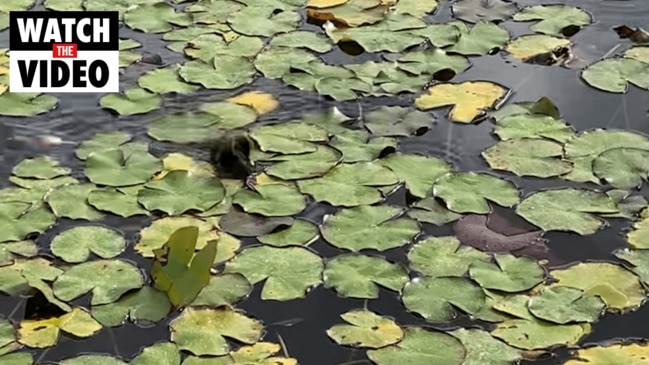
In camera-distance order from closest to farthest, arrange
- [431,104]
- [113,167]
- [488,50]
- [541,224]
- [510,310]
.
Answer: [510,310] < [541,224] < [113,167] < [431,104] < [488,50]

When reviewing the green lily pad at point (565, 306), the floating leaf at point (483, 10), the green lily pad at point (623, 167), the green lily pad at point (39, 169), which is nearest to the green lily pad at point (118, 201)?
the green lily pad at point (39, 169)

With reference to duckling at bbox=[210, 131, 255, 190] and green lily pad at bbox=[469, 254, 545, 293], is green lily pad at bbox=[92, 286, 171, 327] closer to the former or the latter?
duckling at bbox=[210, 131, 255, 190]

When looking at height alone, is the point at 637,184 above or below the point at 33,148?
above

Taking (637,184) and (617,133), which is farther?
(617,133)

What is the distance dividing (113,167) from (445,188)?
655 mm

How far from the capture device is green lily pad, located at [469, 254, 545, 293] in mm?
1872

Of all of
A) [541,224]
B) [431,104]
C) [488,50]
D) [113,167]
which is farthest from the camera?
[488,50]

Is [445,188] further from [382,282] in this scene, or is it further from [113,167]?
[113,167]

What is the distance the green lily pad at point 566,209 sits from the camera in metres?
2.04

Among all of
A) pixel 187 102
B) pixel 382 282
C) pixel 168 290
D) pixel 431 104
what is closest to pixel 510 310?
pixel 382 282

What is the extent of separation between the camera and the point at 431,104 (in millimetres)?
2430

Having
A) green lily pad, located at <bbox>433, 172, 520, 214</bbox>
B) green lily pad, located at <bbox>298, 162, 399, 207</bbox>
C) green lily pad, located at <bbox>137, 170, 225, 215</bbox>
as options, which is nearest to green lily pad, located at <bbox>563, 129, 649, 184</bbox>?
green lily pad, located at <bbox>433, 172, 520, 214</bbox>

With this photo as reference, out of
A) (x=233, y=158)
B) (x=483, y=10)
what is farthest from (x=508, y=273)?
(x=483, y=10)

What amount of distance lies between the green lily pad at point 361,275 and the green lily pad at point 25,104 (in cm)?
85
